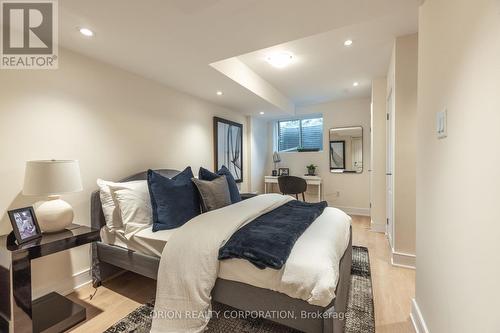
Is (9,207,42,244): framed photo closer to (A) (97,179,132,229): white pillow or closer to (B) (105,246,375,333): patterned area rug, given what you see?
(A) (97,179,132,229): white pillow

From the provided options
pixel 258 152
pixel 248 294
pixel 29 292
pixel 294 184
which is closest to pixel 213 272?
pixel 248 294

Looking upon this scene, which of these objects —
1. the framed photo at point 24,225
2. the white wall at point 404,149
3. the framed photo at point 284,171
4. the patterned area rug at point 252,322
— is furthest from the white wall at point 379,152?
the framed photo at point 24,225

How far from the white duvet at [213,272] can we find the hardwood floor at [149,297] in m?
0.53

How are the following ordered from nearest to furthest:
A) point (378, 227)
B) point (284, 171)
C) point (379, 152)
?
point (379, 152), point (378, 227), point (284, 171)

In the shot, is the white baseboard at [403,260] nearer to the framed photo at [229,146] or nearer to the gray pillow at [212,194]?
the gray pillow at [212,194]

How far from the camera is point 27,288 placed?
1.47 meters

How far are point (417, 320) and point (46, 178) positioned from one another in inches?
109

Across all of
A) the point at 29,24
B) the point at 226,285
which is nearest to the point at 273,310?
the point at 226,285

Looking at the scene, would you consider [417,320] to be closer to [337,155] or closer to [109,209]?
[109,209]

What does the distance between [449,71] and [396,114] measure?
156cm

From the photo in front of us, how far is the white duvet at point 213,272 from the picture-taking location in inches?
50.4

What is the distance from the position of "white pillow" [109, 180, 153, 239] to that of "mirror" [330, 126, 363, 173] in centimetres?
409

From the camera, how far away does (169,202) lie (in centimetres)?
209

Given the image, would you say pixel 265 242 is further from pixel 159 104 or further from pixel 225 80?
pixel 159 104
